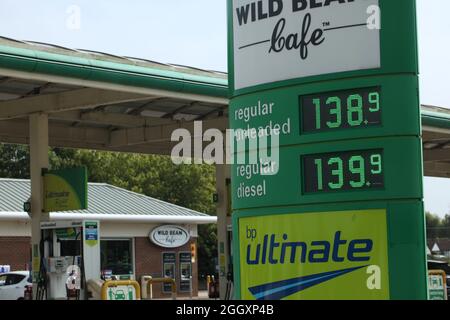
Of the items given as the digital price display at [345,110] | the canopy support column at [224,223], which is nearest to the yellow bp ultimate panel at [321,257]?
the digital price display at [345,110]

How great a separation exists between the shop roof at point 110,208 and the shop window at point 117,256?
1382mm

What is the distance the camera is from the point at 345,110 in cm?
886

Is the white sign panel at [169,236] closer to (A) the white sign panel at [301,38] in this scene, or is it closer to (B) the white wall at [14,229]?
(B) the white wall at [14,229]

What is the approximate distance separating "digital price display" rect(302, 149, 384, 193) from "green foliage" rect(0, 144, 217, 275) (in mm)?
52086

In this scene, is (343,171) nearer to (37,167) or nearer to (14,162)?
(37,167)

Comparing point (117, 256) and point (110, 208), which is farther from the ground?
point (110, 208)

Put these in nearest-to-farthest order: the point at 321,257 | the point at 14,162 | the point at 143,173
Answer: the point at 321,257, the point at 14,162, the point at 143,173

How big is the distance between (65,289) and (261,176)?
12916mm

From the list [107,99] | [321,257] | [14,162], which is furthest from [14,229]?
[321,257]

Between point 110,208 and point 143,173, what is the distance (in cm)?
2110

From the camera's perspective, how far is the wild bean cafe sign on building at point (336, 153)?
8633 mm

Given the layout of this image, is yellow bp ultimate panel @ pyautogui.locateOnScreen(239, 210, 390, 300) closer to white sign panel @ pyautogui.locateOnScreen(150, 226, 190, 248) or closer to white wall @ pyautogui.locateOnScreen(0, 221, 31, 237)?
white wall @ pyautogui.locateOnScreen(0, 221, 31, 237)

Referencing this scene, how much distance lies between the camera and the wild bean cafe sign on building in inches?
340
